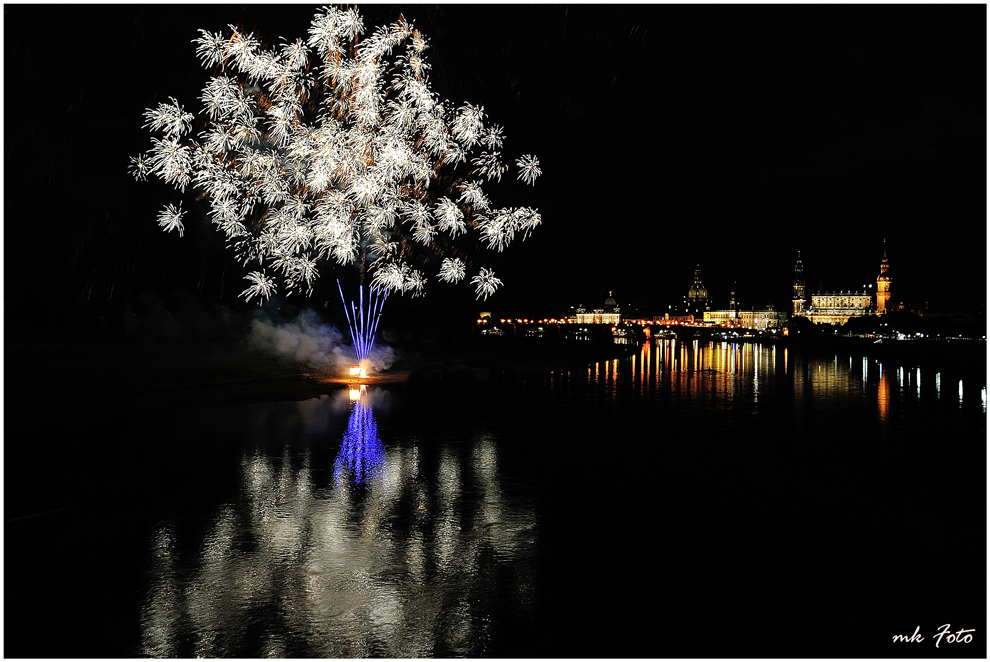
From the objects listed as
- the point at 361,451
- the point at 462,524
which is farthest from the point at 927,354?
the point at 462,524

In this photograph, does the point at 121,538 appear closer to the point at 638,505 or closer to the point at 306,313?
the point at 638,505

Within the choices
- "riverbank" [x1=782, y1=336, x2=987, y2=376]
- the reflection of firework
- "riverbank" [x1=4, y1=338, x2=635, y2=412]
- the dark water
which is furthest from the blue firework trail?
"riverbank" [x1=782, y1=336, x2=987, y2=376]

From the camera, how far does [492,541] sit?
7062 mm

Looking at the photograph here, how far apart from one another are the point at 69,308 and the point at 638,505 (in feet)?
134

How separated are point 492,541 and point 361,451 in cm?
535

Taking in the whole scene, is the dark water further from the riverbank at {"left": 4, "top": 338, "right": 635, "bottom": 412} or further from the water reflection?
the riverbank at {"left": 4, "top": 338, "right": 635, "bottom": 412}

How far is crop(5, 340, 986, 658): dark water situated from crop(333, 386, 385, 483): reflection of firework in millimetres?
80

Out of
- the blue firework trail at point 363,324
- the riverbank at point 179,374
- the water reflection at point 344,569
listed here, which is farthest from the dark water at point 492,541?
the blue firework trail at point 363,324

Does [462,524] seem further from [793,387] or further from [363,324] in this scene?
[363,324]

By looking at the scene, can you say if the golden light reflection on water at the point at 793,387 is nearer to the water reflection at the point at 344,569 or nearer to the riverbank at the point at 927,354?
the riverbank at the point at 927,354

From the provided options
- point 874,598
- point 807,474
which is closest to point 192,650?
point 874,598

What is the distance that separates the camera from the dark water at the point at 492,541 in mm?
5082

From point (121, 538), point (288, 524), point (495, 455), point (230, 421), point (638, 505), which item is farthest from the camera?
point (230, 421)

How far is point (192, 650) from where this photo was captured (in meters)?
4.82
